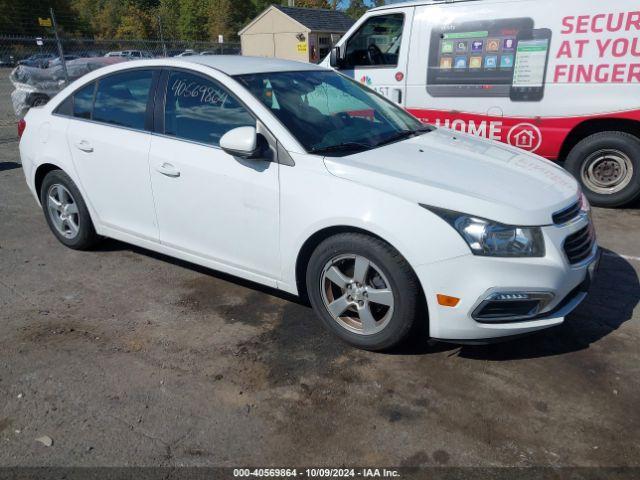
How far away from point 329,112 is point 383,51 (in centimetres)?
365

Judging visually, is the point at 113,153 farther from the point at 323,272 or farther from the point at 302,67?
the point at 323,272

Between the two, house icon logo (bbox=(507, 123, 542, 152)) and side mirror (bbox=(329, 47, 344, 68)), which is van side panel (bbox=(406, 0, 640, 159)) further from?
side mirror (bbox=(329, 47, 344, 68))

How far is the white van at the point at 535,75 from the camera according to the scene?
5.50m

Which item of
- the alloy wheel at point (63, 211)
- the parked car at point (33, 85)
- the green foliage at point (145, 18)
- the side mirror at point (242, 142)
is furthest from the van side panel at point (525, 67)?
the green foliage at point (145, 18)

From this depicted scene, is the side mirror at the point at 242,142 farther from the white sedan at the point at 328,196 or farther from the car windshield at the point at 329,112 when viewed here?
the car windshield at the point at 329,112

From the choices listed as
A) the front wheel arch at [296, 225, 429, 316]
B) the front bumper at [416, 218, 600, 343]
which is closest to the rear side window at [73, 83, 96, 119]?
the front wheel arch at [296, 225, 429, 316]

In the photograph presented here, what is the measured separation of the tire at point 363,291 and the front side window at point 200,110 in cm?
101

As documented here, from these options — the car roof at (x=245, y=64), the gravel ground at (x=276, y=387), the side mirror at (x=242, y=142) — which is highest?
the car roof at (x=245, y=64)

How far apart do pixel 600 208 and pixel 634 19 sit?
196 centimetres

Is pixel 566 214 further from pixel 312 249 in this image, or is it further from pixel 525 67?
pixel 525 67

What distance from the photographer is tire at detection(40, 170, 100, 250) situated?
450 cm

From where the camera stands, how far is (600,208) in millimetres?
6059

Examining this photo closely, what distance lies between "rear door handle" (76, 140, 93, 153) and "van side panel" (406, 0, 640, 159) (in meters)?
4.02

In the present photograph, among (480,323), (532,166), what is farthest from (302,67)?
(480,323)
